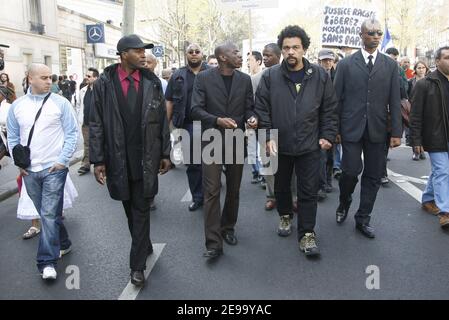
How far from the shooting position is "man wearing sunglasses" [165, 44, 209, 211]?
615 centimetres

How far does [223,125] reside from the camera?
169 inches

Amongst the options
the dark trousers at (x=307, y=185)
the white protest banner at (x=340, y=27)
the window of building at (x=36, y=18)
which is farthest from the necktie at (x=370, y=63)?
the window of building at (x=36, y=18)

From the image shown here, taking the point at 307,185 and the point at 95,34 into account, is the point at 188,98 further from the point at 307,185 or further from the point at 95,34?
the point at 95,34

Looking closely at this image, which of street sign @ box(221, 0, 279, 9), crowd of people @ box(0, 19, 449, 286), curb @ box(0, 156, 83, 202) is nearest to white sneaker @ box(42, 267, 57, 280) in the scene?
crowd of people @ box(0, 19, 449, 286)

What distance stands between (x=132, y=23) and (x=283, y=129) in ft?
33.1

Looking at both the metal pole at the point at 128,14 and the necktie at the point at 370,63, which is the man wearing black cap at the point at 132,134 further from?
the metal pole at the point at 128,14

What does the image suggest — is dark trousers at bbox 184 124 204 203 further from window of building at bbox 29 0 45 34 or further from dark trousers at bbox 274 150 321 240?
window of building at bbox 29 0 45 34

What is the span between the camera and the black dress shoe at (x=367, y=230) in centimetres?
498

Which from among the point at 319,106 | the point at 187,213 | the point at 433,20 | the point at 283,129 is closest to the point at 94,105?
the point at 283,129

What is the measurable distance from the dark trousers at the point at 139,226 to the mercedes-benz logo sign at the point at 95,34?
447 inches

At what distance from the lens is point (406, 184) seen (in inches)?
291

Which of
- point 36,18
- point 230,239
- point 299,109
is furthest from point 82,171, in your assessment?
point 36,18

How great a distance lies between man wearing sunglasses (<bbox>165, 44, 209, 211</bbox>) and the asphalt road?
36 cm
